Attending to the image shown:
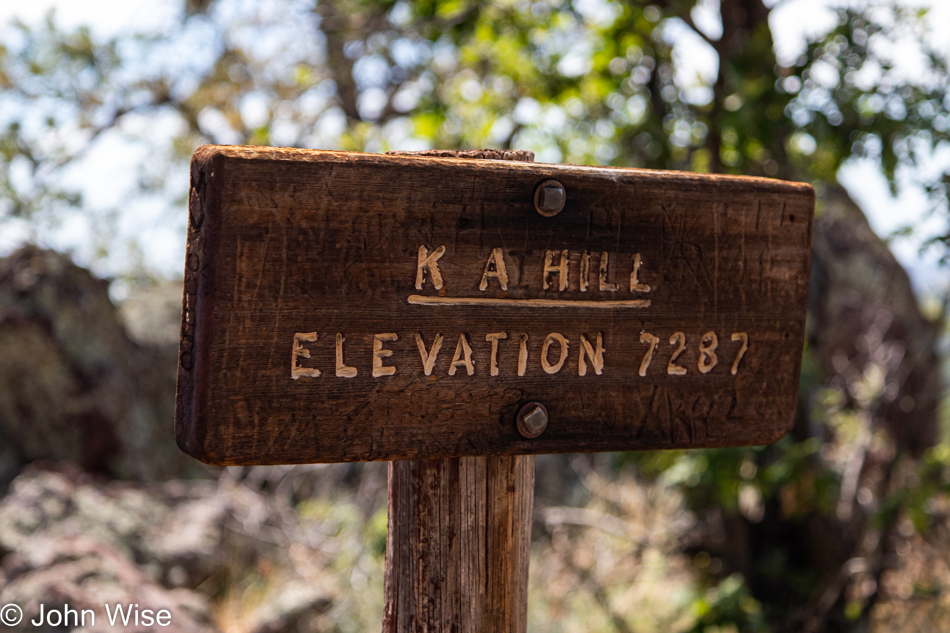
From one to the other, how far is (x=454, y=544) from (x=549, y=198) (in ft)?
1.79

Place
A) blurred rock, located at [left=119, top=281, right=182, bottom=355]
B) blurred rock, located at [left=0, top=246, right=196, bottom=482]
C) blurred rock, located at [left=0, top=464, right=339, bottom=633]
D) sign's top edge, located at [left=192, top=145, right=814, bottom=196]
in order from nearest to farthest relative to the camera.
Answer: sign's top edge, located at [left=192, top=145, right=814, bottom=196]
blurred rock, located at [left=0, top=464, right=339, bottom=633]
blurred rock, located at [left=0, top=246, right=196, bottom=482]
blurred rock, located at [left=119, top=281, right=182, bottom=355]

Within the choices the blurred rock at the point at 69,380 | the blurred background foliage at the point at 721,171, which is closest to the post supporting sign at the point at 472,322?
the blurred background foliage at the point at 721,171

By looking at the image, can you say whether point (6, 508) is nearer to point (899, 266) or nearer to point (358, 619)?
point (358, 619)

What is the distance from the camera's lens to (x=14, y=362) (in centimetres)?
386

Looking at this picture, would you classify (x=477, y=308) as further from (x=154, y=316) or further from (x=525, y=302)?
(x=154, y=316)

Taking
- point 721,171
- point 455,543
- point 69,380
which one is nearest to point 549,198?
point 455,543

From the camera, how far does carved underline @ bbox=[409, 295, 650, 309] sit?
0.98m

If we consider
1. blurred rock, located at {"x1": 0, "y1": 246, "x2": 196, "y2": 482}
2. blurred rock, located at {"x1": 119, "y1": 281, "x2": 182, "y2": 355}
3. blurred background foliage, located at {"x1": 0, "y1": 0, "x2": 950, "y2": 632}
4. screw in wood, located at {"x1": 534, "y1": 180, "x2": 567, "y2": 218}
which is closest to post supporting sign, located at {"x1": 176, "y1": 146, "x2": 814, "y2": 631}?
screw in wood, located at {"x1": 534, "y1": 180, "x2": 567, "y2": 218}

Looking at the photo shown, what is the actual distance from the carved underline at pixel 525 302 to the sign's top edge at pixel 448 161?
179mm

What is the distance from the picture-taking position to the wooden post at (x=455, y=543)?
1.15 m

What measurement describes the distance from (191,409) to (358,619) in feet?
9.06

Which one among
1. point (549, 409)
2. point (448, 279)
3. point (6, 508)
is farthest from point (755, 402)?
point (6, 508)

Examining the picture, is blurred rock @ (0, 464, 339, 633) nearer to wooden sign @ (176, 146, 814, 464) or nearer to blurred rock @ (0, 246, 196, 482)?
blurred rock @ (0, 246, 196, 482)

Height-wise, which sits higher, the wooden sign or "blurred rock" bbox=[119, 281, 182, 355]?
the wooden sign
